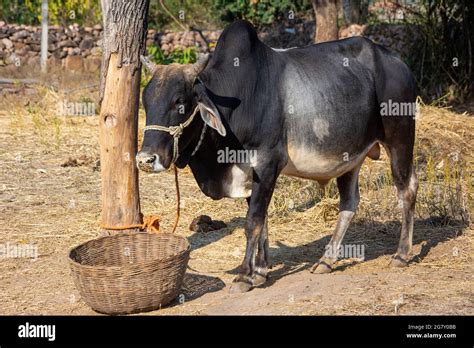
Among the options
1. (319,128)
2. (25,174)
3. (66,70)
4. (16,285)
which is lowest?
Answer: (16,285)

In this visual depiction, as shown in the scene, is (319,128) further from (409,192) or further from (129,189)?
(129,189)

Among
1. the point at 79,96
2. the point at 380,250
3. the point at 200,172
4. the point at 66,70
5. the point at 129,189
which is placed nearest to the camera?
the point at 200,172

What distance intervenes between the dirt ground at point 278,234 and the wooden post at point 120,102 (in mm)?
739

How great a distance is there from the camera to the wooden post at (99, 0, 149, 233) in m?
5.97

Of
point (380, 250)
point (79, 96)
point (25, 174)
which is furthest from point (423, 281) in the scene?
point (79, 96)

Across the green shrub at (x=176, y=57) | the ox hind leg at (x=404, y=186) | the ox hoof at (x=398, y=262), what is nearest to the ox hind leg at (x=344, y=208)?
the ox hind leg at (x=404, y=186)

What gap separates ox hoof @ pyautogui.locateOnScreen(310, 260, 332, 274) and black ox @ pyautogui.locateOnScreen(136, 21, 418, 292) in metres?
0.01

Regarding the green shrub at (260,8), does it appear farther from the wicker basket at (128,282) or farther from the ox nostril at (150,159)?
the ox nostril at (150,159)

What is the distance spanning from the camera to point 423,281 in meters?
5.71

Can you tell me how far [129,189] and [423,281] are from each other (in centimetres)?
236

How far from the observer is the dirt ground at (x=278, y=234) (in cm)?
535

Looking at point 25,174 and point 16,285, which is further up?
point 25,174

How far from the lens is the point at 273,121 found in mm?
5629

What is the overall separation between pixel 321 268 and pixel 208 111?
1736mm
